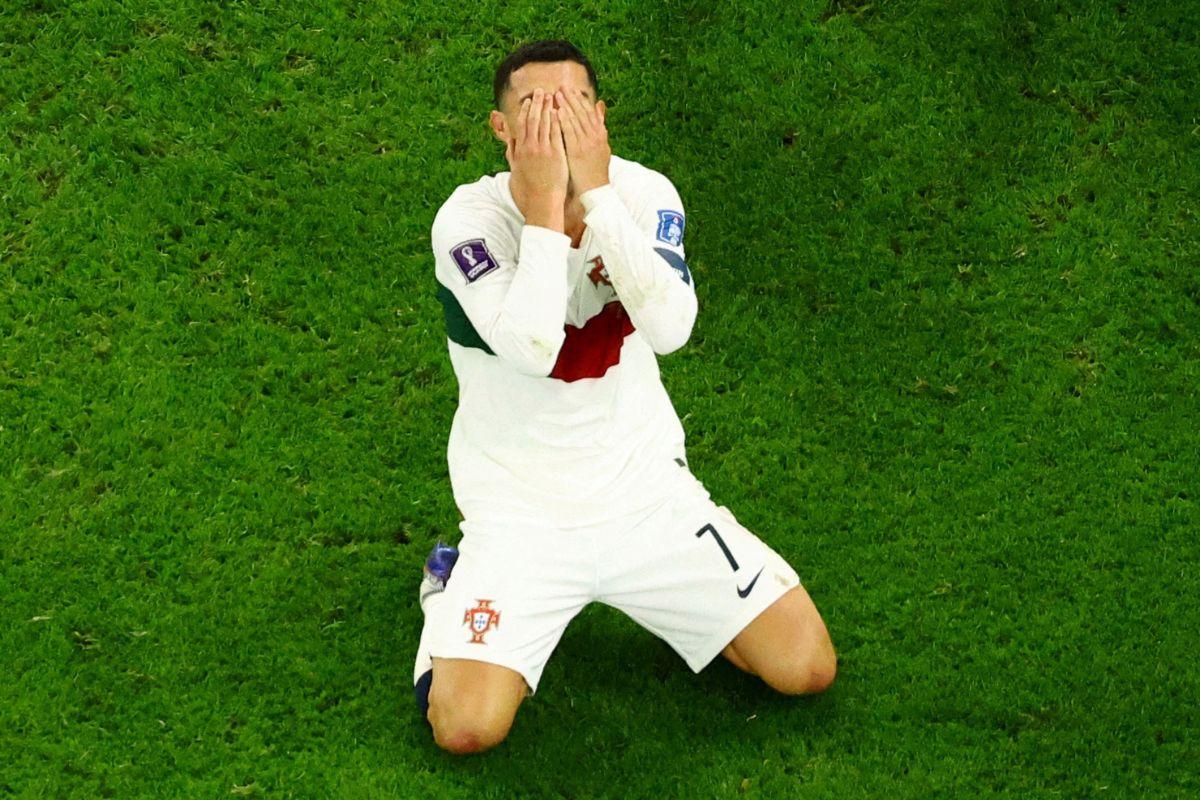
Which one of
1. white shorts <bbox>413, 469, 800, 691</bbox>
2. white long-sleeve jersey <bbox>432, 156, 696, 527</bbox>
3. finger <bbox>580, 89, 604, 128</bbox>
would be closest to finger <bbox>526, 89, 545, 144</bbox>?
finger <bbox>580, 89, 604, 128</bbox>

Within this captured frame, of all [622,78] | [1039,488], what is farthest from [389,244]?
[1039,488]

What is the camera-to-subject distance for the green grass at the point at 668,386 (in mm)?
5258

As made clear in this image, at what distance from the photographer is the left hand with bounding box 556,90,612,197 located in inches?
183

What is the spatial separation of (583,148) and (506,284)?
463 millimetres

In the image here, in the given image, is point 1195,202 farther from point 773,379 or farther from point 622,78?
point 622,78

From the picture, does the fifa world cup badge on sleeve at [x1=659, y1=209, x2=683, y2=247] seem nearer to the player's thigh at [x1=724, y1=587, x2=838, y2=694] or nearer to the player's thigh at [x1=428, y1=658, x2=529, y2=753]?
the player's thigh at [x1=724, y1=587, x2=838, y2=694]

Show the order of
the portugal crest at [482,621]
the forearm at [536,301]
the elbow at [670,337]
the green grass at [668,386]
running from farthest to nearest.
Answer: the green grass at [668,386]
the portugal crest at [482,621]
the elbow at [670,337]
the forearm at [536,301]

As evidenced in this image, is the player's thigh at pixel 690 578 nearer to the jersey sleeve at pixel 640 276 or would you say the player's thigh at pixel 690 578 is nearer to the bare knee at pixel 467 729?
the bare knee at pixel 467 729

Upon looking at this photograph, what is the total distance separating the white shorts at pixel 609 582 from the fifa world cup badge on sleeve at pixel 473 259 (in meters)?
0.81

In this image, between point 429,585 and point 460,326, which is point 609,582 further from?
point 460,326

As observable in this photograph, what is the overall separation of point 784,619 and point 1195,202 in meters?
2.71

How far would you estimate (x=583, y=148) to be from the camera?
15.3 ft

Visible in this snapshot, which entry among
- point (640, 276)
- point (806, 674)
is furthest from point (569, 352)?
point (806, 674)

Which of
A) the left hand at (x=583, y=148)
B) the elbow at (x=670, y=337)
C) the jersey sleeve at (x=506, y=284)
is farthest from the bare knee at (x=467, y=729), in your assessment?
the left hand at (x=583, y=148)
